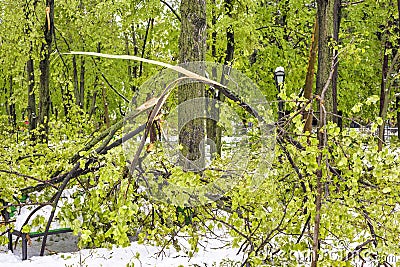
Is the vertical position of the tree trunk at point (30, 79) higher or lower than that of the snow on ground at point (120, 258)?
higher

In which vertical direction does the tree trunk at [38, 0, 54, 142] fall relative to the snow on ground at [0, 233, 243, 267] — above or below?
above

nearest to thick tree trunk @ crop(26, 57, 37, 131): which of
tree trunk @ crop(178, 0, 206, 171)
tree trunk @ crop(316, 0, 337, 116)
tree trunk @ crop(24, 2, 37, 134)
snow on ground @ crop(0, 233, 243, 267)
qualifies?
tree trunk @ crop(24, 2, 37, 134)

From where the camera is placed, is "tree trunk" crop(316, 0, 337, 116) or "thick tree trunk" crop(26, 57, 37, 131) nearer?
"tree trunk" crop(316, 0, 337, 116)

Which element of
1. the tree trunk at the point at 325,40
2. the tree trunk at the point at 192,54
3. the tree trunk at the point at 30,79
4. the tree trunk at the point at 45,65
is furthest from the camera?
the tree trunk at the point at 30,79

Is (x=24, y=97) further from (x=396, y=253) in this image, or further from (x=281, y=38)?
(x=396, y=253)

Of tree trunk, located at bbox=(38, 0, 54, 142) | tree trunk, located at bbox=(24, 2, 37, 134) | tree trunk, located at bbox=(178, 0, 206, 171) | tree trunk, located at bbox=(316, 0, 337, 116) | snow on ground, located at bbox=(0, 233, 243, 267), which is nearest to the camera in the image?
tree trunk, located at bbox=(178, 0, 206, 171)

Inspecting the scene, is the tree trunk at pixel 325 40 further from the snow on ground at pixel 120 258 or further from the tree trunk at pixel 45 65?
the tree trunk at pixel 45 65

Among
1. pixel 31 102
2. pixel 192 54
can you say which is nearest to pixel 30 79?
pixel 31 102

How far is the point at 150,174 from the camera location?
9.23ft

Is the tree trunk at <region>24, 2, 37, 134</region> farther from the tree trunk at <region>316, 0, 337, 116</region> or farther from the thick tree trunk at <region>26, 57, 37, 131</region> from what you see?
the tree trunk at <region>316, 0, 337, 116</region>

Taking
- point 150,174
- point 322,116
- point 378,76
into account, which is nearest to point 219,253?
point 150,174

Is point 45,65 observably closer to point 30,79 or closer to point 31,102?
point 30,79

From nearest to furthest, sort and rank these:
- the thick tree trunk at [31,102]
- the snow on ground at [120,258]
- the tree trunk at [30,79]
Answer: the snow on ground at [120,258], the tree trunk at [30,79], the thick tree trunk at [31,102]

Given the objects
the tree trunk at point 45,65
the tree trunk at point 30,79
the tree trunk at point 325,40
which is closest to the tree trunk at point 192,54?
the tree trunk at point 325,40
